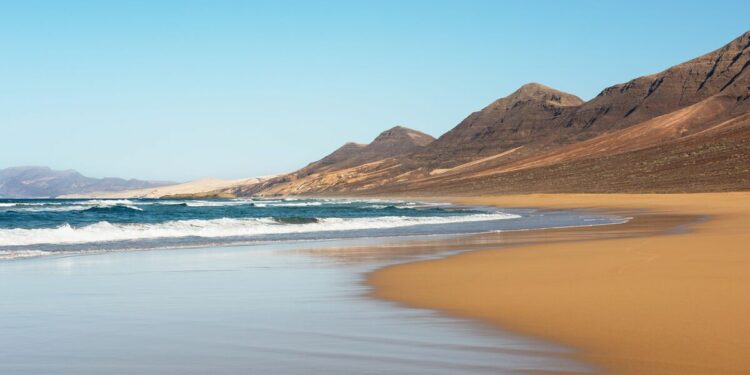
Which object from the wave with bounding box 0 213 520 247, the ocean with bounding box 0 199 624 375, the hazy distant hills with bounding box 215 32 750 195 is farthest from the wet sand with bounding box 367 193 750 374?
the hazy distant hills with bounding box 215 32 750 195

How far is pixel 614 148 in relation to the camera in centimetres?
11838

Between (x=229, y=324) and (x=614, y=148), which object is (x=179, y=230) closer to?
(x=229, y=324)

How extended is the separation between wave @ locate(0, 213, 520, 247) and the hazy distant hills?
1727 inches

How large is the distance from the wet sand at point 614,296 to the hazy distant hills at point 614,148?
192ft

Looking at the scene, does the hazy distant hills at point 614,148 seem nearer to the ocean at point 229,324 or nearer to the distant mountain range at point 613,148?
the distant mountain range at point 613,148

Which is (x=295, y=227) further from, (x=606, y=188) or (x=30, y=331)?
(x=606, y=188)

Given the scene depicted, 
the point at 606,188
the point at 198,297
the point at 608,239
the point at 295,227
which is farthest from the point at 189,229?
the point at 606,188

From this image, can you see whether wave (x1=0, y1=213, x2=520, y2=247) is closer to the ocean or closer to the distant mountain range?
the ocean

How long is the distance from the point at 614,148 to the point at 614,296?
113m

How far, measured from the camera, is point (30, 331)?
27.6 ft

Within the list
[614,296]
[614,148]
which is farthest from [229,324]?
[614,148]

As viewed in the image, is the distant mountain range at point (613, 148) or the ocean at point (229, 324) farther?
the distant mountain range at point (613, 148)

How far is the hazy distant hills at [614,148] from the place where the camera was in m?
86.5

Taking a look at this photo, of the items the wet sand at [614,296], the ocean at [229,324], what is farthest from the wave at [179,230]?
the wet sand at [614,296]
